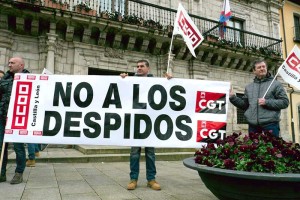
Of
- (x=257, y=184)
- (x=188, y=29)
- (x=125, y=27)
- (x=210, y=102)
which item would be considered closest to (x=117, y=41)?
(x=125, y=27)

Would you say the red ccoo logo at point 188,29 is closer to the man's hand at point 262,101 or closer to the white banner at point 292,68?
the white banner at point 292,68

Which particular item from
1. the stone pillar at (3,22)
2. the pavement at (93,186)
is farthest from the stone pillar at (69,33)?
the pavement at (93,186)

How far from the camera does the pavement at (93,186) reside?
3.26 m

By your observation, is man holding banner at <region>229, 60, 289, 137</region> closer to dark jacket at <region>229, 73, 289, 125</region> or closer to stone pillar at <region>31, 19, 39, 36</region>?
dark jacket at <region>229, 73, 289, 125</region>

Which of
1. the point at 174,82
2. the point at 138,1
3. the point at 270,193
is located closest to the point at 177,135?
the point at 174,82

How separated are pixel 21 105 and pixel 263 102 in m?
3.51

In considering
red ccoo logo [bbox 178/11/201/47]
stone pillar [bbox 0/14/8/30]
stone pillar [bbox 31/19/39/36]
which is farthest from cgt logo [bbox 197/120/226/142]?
stone pillar [bbox 0/14/8/30]

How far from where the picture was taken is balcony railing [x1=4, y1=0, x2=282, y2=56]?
998cm

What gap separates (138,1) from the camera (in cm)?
1095

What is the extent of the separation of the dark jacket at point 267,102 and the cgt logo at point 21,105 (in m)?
3.15

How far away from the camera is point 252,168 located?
2309 mm

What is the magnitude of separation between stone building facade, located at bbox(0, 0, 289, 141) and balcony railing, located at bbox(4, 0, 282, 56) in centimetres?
24

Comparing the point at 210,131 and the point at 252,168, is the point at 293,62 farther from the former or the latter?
the point at 252,168

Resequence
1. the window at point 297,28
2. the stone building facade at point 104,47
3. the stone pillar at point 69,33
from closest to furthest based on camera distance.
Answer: the stone building facade at point 104,47, the stone pillar at point 69,33, the window at point 297,28
